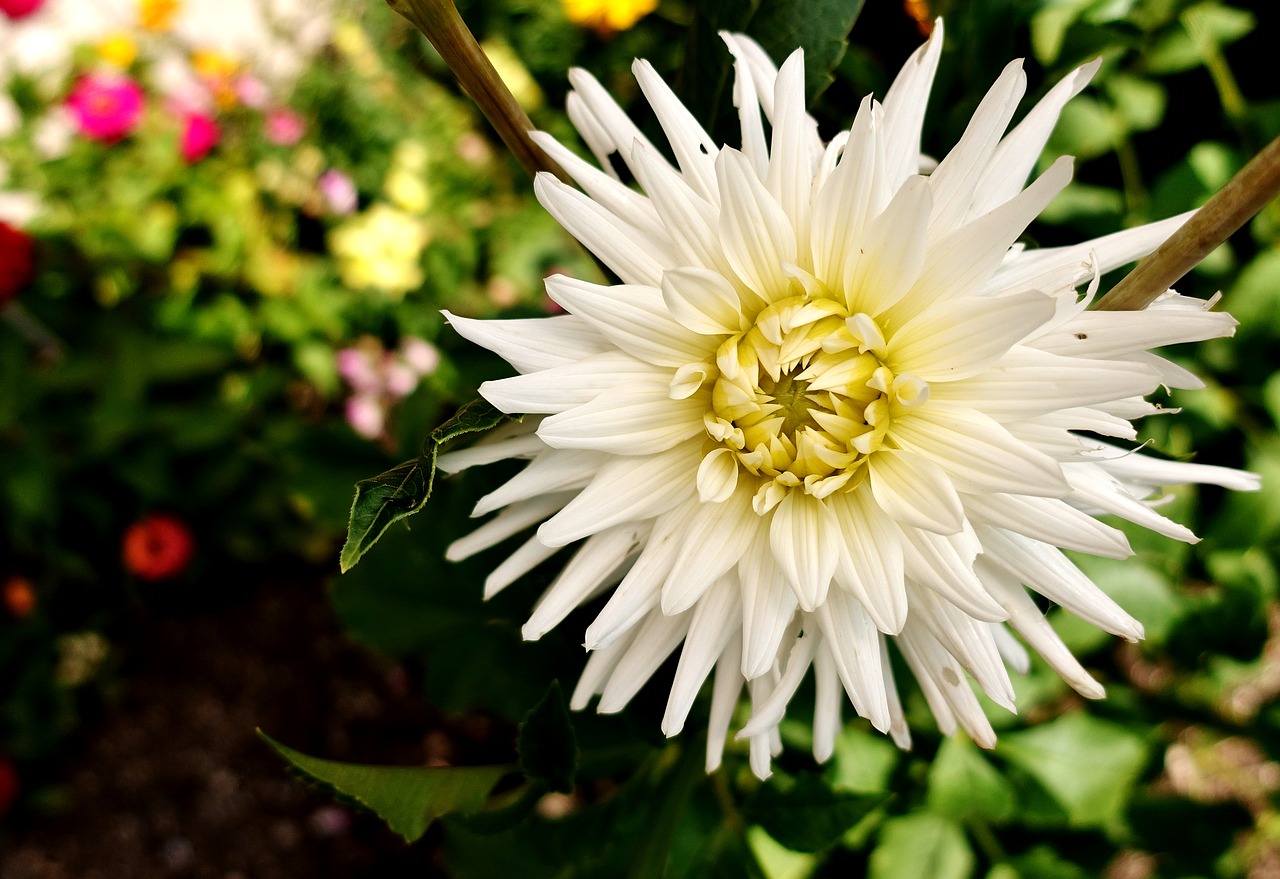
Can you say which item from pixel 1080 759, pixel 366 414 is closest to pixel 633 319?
pixel 1080 759

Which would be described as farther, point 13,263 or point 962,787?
point 13,263

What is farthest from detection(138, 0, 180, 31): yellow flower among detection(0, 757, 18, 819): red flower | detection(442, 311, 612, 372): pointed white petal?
detection(442, 311, 612, 372): pointed white petal

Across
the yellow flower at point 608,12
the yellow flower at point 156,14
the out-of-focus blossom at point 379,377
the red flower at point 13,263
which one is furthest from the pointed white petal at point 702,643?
the yellow flower at point 156,14

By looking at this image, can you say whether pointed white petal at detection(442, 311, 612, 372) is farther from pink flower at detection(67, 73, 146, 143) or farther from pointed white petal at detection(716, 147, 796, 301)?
pink flower at detection(67, 73, 146, 143)

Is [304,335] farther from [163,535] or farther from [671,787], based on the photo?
[671,787]

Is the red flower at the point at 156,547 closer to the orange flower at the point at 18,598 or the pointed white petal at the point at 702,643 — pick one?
the orange flower at the point at 18,598

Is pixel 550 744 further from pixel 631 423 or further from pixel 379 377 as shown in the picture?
pixel 379 377
